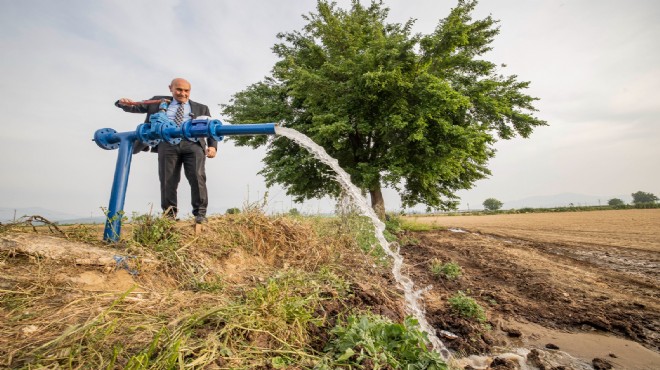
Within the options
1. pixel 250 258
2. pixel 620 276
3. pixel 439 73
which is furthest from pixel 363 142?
pixel 250 258

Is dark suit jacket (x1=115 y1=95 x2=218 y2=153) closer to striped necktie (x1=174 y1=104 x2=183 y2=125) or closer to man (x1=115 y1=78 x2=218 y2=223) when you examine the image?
man (x1=115 y1=78 x2=218 y2=223)

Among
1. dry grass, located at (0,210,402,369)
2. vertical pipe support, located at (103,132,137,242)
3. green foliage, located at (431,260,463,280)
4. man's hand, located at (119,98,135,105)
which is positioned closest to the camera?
dry grass, located at (0,210,402,369)

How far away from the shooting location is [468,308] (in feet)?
8.59

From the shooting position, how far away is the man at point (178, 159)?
3139mm

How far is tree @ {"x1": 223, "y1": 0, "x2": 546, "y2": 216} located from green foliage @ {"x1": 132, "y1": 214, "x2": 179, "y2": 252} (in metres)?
5.64

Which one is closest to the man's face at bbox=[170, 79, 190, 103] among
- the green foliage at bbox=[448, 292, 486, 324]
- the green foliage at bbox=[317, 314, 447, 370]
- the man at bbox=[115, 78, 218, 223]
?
the man at bbox=[115, 78, 218, 223]

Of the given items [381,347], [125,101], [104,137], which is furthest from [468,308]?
[125,101]

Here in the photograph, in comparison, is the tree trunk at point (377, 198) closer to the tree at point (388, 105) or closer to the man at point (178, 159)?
the tree at point (388, 105)

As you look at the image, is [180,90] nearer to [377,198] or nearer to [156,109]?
[156,109]

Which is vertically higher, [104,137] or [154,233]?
[104,137]

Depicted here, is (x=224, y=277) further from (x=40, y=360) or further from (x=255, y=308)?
(x=40, y=360)

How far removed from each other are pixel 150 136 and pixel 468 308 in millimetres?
3235

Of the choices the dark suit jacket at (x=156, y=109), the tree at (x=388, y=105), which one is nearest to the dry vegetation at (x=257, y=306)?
the dark suit jacket at (x=156, y=109)

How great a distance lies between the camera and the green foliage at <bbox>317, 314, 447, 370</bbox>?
1387 mm
